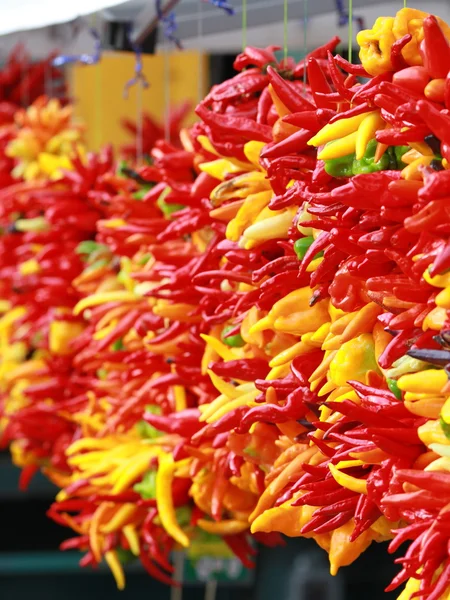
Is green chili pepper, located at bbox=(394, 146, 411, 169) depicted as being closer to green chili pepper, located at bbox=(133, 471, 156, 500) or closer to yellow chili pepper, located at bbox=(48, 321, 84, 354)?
green chili pepper, located at bbox=(133, 471, 156, 500)

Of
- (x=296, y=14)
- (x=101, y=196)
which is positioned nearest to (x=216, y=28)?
(x=296, y=14)

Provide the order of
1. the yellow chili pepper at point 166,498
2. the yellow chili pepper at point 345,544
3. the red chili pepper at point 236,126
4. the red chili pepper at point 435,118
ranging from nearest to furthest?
1. the red chili pepper at point 435,118
2. the yellow chili pepper at point 345,544
3. the red chili pepper at point 236,126
4. the yellow chili pepper at point 166,498

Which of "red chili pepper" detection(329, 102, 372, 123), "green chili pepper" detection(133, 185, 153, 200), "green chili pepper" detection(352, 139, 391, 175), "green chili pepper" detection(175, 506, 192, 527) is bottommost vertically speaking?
"green chili pepper" detection(175, 506, 192, 527)

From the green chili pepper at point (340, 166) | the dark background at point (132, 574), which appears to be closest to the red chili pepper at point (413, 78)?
the green chili pepper at point (340, 166)

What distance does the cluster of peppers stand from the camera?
0.81m

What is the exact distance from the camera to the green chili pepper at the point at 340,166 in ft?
3.04

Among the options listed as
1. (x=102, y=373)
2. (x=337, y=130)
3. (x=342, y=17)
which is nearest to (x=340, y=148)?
(x=337, y=130)

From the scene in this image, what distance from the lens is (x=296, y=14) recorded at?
178 cm

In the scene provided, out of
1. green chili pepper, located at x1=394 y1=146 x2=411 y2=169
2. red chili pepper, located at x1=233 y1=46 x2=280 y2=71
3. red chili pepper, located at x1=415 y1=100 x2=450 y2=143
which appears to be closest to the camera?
red chili pepper, located at x1=415 y1=100 x2=450 y2=143

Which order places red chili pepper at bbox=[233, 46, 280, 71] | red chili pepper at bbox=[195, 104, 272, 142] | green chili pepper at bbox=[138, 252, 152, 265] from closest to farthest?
red chili pepper at bbox=[195, 104, 272, 142]
red chili pepper at bbox=[233, 46, 280, 71]
green chili pepper at bbox=[138, 252, 152, 265]

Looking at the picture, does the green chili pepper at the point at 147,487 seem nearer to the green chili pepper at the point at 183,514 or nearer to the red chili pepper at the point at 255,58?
the green chili pepper at the point at 183,514

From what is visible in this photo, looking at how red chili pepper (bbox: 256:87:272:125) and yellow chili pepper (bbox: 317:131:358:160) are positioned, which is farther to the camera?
red chili pepper (bbox: 256:87:272:125)

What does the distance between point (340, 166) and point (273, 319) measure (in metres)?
0.20

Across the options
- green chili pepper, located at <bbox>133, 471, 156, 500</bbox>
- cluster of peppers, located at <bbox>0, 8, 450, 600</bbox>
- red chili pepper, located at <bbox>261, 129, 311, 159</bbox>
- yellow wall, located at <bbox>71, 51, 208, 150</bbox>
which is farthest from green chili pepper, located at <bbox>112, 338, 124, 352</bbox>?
yellow wall, located at <bbox>71, 51, 208, 150</bbox>
